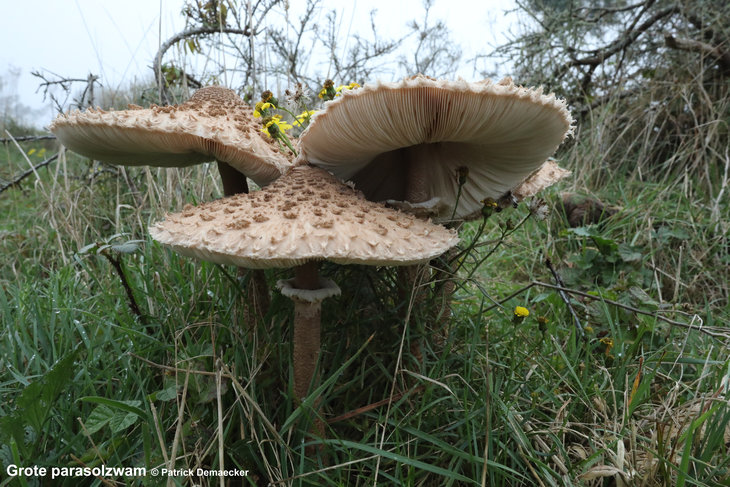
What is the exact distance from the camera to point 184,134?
1834mm

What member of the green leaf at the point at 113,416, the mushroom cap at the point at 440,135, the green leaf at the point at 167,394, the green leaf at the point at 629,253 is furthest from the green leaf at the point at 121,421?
the green leaf at the point at 629,253

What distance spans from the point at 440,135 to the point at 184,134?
1.12 meters

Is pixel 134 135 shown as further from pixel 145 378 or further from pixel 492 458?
pixel 492 458

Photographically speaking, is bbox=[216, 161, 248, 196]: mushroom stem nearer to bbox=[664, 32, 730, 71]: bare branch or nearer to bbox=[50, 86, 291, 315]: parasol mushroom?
bbox=[50, 86, 291, 315]: parasol mushroom

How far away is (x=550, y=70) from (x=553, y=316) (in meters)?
4.44

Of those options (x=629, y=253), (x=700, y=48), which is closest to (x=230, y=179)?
(x=629, y=253)

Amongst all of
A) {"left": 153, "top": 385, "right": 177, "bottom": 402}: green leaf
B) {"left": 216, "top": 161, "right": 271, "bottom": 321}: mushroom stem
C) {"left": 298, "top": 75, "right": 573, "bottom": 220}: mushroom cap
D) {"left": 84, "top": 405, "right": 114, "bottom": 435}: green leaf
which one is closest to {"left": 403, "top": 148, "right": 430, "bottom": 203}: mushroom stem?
{"left": 298, "top": 75, "right": 573, "bottom": 220}: mushroom cap

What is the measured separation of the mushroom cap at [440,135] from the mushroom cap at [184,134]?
0.24 m

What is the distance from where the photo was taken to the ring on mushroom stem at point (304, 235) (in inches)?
58.5

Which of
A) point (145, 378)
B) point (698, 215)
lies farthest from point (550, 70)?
point (145, 378)

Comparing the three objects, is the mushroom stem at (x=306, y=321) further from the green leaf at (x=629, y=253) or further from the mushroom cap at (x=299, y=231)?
the green leaf at (x=629, y=253)

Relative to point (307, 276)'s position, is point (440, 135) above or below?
above

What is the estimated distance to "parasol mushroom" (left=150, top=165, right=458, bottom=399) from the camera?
4.87 feet

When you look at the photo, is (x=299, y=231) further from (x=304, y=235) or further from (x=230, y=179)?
(x=230, y=179)
